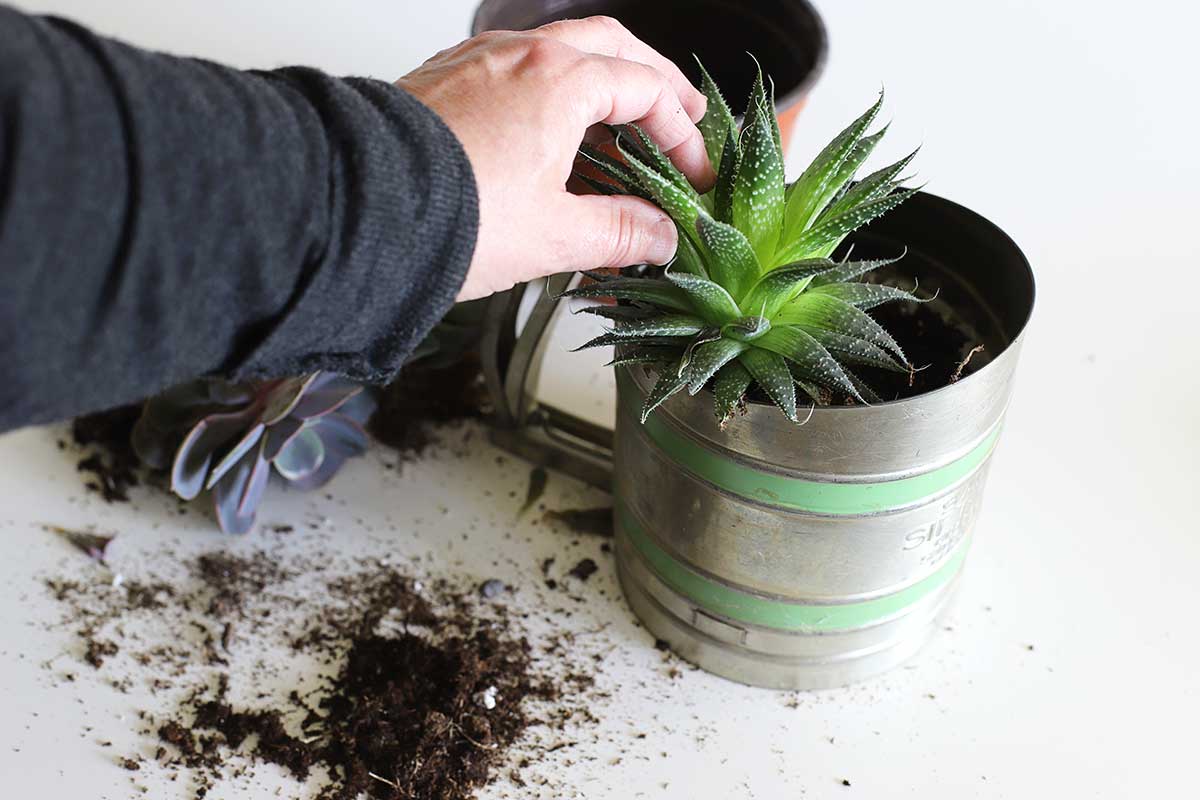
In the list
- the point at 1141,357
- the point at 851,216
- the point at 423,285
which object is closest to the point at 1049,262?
the point at 1141,357

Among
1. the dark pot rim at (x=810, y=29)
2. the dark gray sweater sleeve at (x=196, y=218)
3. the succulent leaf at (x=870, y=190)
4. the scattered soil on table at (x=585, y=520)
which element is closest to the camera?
the dark gray sweater sleeve at (x=196, y=218)

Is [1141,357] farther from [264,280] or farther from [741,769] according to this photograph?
[264,280]

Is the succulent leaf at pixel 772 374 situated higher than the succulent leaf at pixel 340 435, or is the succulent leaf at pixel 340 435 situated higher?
the succulent leaf at pixel 772 374

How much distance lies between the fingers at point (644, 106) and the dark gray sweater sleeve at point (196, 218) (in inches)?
4.9

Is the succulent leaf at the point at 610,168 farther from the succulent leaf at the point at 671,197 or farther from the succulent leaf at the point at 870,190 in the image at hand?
the succulent leaf at the point at 870,190

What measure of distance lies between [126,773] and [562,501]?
0.45m

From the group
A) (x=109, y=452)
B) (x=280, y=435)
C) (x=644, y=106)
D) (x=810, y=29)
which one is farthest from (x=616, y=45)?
(x=109, y=452)

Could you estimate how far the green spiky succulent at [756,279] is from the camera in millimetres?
794

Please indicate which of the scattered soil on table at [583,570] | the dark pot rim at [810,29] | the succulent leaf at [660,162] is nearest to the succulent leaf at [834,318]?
the succulent leaf at [660,162]

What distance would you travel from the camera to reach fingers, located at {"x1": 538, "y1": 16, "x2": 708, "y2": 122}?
0.84 metres

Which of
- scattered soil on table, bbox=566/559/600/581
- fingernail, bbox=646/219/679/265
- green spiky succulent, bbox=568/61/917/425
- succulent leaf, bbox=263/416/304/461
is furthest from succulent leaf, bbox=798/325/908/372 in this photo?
succulent leaf, bbox=263/416/304/461

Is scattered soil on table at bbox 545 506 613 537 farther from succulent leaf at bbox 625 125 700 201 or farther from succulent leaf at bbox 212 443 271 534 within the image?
succulent leaf at bbox 625 125 700 201

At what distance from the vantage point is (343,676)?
98 cm

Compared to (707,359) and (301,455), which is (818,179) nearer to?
(707,359)
